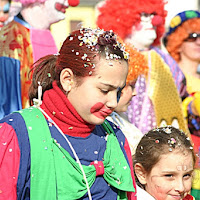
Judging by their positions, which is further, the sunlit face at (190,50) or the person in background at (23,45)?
the sunlit face at (190,50)

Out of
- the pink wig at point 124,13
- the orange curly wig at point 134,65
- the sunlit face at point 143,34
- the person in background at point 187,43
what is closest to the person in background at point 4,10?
the orange curly wig at point 134,65

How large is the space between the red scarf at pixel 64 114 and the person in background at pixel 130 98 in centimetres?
97

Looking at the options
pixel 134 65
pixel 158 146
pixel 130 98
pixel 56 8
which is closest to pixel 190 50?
pixel 56 8

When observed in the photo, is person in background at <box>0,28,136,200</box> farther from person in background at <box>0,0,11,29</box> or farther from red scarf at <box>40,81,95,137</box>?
person in background at <box>0,0,11,29</box>

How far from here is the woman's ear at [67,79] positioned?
1857mm

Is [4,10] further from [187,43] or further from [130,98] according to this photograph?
[187,43]

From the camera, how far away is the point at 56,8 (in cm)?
356

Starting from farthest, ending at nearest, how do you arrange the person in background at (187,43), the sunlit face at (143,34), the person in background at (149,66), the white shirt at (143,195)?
1. the person in background at (187,43)
2. the sunlit face at (143,34)
3. the person in background at (149,66)
4. the white shirt at (143,195)

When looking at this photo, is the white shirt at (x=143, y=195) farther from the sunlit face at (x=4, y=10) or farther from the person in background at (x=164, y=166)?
the sunlit face at (x=4, y=10)

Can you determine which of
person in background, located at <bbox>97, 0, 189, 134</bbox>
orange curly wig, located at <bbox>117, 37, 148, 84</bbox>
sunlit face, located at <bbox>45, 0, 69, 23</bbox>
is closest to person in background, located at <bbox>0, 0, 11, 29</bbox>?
sunlit face, located at <bbox>45, 0, 69, 23</bbox>

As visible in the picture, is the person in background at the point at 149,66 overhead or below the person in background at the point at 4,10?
below

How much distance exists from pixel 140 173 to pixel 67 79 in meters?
0.77

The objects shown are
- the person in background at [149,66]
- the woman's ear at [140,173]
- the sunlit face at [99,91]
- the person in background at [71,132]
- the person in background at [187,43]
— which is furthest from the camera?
the person in background at [187,43]

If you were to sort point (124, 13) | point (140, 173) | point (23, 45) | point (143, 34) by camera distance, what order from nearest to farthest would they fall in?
point (140, 173) → point (23, 45) → point (143, 34) → point (124, 13)
